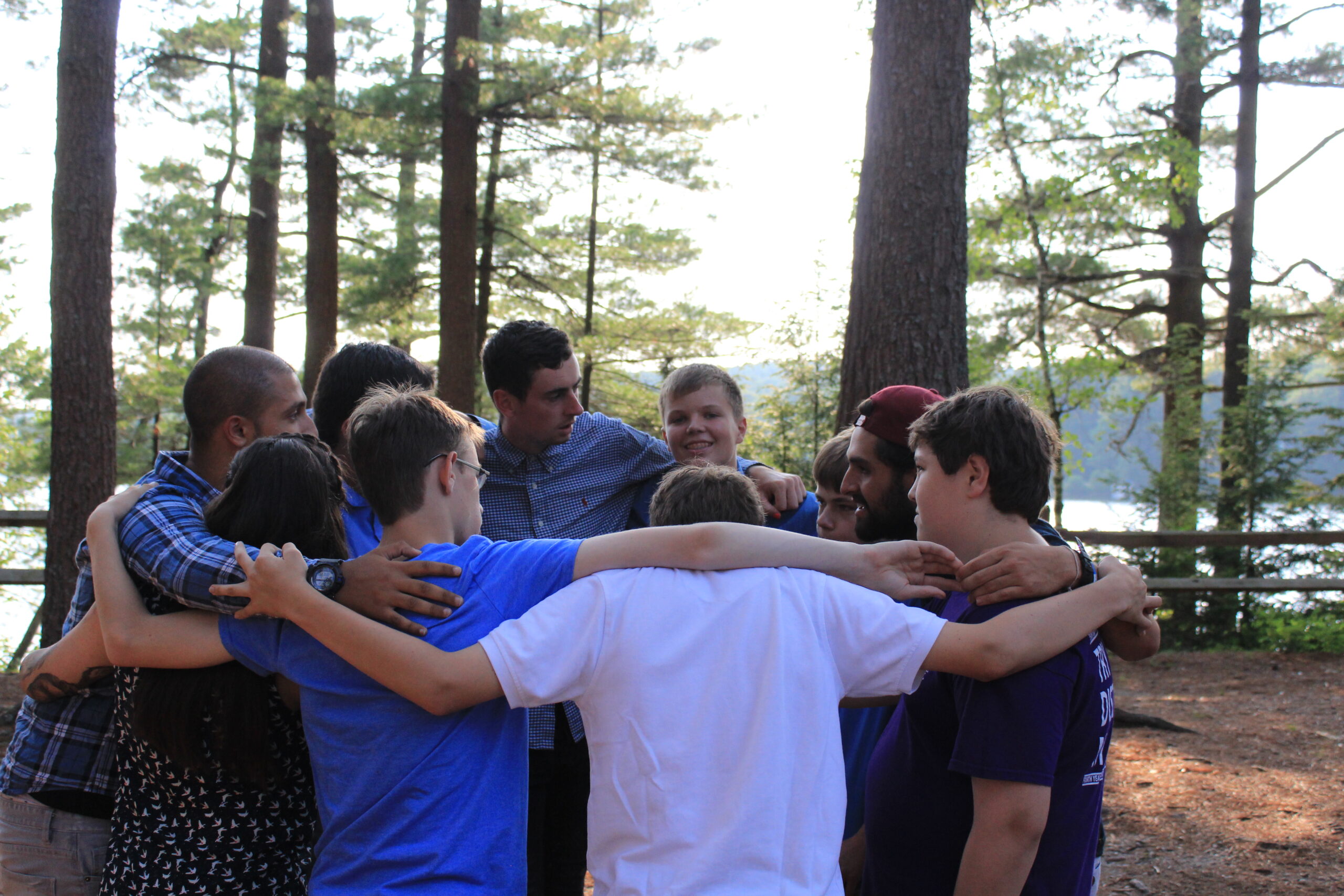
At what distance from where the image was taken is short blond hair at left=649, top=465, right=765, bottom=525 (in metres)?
1.83

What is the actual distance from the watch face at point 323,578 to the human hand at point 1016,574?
1177mm

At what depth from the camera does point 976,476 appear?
191 cm

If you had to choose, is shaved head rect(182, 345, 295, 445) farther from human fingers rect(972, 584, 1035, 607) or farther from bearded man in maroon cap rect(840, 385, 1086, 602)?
human fingers rect(972, 584, 1035, 607)

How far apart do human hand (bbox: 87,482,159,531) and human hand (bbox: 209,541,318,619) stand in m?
0.44

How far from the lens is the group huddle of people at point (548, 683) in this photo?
1.60 metres

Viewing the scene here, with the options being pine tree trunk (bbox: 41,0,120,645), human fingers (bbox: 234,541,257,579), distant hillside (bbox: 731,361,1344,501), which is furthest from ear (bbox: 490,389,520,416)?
distant hillside (bbox: 731,361,1344,501)

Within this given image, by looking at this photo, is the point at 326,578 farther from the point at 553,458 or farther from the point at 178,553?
the point at 553,458

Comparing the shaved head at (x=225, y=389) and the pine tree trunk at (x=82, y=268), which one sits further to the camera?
the pine tree trunk at (x=82, y=268)

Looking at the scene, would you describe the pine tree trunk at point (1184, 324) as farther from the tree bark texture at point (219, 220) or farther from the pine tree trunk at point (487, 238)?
the tree bark texture at point (219, 220)

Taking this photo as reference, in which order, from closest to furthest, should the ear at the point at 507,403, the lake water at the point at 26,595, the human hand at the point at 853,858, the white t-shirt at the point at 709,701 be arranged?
1. the white t-shirt at the point at 709,701
2. the human hand at the point at 853,858
3. the ear at the point at 507,403
4. the lake water at the point at 26,595

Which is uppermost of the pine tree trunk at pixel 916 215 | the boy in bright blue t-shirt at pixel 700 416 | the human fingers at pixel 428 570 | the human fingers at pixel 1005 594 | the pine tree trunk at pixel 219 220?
the pine tree trunk at pixel 219 220

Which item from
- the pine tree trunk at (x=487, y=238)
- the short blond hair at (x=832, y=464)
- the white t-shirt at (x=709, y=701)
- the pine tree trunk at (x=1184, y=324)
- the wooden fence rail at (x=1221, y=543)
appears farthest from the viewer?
the pine tree trunk at (x=487, y=238)

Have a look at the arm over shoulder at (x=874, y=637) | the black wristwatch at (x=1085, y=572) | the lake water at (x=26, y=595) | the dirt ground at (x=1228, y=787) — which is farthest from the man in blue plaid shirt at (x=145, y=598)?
the lake water at (x=26, y=595)

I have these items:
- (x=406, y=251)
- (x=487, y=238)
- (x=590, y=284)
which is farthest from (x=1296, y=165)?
(x=406, y=251)
